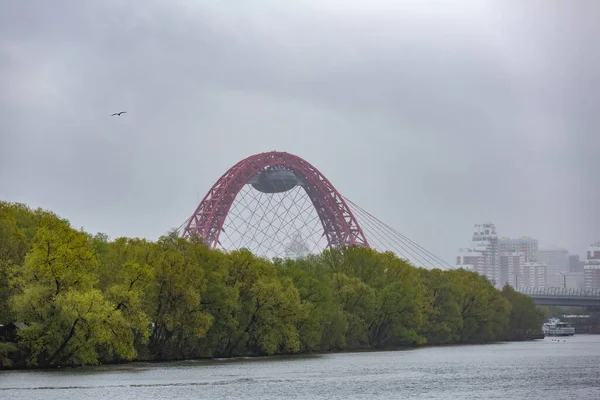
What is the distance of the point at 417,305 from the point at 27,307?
140ft

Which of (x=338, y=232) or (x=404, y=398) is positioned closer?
(x=404, y=398)

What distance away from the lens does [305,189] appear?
124125mm

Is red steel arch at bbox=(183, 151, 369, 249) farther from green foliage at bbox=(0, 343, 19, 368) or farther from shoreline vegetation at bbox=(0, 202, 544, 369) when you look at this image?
green foliage at bbox=(0, 343, 19, 368)

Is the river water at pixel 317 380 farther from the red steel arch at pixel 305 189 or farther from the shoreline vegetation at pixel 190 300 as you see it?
the red steel arch at pixel 305 189

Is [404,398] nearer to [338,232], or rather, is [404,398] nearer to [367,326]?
[367,326]

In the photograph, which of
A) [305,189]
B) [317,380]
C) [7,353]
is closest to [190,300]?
[7,353]

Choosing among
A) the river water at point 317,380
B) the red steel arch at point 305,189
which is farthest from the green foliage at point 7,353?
the red steel arch at point 305,189

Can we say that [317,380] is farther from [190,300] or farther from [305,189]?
[305,189]

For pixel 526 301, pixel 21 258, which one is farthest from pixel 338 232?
pixel 21 258

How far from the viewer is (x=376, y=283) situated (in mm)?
88875

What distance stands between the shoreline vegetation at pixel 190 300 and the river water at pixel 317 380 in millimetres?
2190

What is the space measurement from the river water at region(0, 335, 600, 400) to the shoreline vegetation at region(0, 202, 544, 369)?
Answer: 86.2 inches

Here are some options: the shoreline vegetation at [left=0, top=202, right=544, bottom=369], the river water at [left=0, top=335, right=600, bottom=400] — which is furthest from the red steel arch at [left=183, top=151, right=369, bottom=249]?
the river water at [left=0, top=335, right=600, bottom=400]

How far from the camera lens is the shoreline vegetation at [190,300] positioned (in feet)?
178
